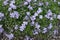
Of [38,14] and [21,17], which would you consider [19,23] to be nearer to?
[21,17]

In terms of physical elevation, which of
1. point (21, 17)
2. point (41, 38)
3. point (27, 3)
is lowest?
point (41, 38)

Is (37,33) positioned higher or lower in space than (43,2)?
lower

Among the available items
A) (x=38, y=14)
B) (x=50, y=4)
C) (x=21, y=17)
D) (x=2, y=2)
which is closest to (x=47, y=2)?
(x=50, y=4)

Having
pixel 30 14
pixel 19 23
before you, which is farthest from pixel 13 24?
pixel 30 14

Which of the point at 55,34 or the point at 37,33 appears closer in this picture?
the point at 37,33

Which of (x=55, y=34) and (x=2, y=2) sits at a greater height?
(x=2, y=2)

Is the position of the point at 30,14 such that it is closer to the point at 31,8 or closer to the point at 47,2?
the point at 31,8

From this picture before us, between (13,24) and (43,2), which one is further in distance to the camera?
(43,2)

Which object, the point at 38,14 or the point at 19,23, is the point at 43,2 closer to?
the point at 38,14
